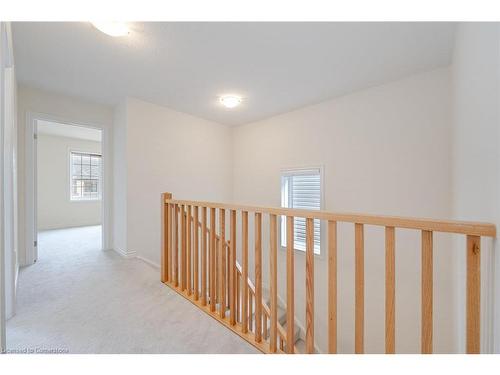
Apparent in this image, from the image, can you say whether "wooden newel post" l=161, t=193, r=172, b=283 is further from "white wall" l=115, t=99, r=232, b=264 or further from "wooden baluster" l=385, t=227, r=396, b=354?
"wooden baluster" l=385, t=227, r=396, b=354

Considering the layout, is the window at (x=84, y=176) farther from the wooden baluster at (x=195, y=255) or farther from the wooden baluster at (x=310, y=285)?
the wooden baluster at (x=310, y=285)

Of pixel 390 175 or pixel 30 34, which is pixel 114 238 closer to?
pixel 30 34

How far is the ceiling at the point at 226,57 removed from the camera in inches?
66.6

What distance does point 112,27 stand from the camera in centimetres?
162

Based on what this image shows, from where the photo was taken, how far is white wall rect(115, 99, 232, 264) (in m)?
3.04

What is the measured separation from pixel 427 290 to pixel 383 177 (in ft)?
6.53

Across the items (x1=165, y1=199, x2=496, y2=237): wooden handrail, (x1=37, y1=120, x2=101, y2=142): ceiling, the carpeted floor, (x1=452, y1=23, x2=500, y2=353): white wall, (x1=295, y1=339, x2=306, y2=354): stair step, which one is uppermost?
(x1=37, y1=120, x2=101, y2=142): ceiling

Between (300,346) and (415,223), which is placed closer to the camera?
(415,223)

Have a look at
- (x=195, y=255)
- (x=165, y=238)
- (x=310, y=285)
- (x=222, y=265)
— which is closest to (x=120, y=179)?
(x=165, y=238)

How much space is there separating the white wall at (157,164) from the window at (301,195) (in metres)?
1.38

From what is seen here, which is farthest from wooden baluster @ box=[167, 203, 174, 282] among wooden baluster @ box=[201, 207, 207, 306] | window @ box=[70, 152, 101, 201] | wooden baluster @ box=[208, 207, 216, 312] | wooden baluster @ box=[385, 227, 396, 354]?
window @ box=[70, 152, 101, 201]

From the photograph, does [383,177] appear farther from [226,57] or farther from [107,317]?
[107,317]

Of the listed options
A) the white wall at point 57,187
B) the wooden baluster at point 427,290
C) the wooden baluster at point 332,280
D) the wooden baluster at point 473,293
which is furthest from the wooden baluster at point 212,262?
the white wall at point 57,187
